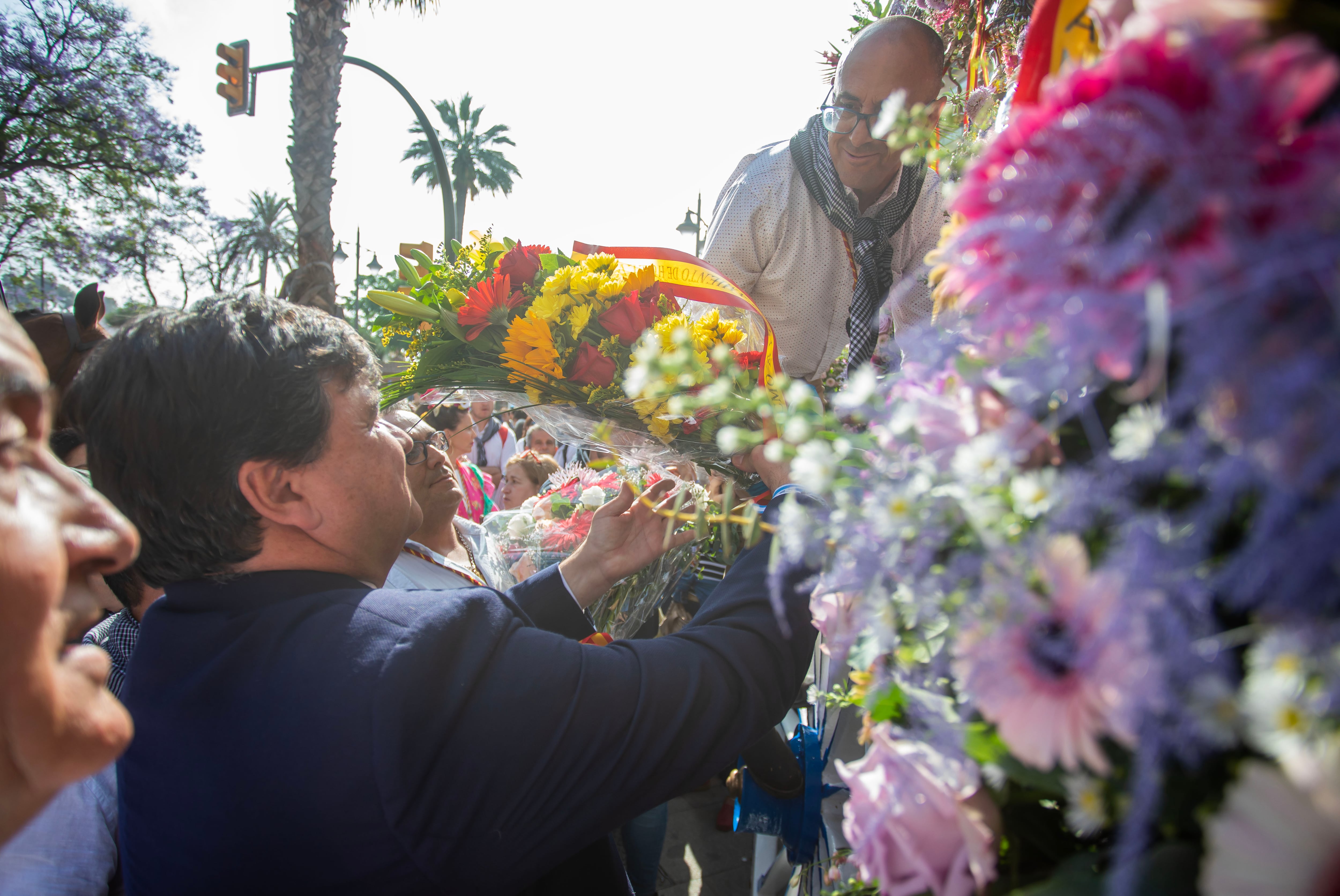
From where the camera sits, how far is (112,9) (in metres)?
14.3

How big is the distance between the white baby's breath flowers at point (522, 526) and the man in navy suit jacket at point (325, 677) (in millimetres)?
1016

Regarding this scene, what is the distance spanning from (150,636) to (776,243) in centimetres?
200

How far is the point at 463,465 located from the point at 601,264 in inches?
115

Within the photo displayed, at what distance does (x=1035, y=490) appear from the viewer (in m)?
0.49

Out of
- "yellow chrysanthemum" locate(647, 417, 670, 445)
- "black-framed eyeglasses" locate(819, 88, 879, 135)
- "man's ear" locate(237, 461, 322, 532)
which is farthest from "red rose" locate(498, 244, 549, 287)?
"black-framed eyeglasses" locate(819, 88, 879, 135)

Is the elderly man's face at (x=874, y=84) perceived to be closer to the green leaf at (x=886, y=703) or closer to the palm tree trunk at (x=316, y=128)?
the green leaf at (x=886, y=703)

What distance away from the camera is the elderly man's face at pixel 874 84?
2.00 metres

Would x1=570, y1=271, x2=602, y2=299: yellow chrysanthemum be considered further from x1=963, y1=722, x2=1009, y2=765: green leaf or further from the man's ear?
x1=963, y1=722, x2=1009, y2=765: green leaf

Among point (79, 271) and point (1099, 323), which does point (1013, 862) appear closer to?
point (1099, 323)

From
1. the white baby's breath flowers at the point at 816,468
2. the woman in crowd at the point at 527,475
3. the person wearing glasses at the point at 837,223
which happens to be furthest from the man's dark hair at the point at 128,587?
the woman in crowd at the point at 527,475

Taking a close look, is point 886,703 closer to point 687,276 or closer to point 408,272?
point 687,276

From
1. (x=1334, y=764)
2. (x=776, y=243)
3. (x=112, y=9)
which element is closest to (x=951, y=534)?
(x=1334, y=764)

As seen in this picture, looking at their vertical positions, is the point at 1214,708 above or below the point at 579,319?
below

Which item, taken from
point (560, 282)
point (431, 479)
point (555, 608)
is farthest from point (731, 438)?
point (431, 479)
